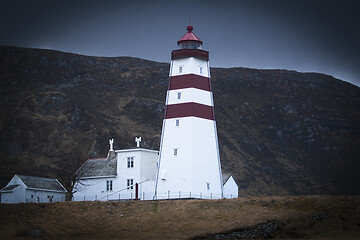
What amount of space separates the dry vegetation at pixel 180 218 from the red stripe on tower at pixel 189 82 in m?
11.1

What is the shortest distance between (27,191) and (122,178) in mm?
9557

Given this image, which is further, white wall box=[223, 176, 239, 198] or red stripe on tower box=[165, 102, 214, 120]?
white wall box=[223, 176, 239, 198]

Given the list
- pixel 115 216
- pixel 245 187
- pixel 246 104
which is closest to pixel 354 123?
pixel 246 104

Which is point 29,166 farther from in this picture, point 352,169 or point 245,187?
point 352,169

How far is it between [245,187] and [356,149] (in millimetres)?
36127

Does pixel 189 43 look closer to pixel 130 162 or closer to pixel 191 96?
pixel 191 96

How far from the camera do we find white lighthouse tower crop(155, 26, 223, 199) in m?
57.2

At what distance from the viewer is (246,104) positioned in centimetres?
15150

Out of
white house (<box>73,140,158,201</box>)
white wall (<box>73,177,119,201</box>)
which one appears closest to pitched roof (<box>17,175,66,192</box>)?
white wall (<box>73,177,119,201</box>)

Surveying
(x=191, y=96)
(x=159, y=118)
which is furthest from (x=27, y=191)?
(x=159, y=118)

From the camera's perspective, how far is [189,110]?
57781mm

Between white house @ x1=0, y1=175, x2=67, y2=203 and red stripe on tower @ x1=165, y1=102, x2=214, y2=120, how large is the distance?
1598cm

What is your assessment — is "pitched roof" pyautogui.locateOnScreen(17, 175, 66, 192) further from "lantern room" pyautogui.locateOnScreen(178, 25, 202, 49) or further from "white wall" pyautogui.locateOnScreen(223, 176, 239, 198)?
"lantern room" pyautogui.locateOnScreen(178, 25, 202, 49)

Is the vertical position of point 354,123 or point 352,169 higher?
point 354,123
